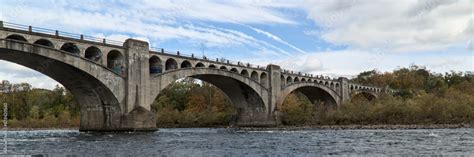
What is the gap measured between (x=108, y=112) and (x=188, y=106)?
64180mm

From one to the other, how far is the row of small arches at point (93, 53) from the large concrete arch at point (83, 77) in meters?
1.16

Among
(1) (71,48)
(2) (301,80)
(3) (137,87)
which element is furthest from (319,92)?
(1) (71,48)

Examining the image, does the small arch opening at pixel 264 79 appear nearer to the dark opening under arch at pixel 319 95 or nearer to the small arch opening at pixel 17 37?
the dark opening under arch at pixel 319 95

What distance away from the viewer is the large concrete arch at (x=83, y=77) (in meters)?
53.1

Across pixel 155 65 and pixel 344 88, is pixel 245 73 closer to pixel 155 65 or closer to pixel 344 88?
pixel 155 65

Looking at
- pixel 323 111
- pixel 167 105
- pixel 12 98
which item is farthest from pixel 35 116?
pixel 323 111

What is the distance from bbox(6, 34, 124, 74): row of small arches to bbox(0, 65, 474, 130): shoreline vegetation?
32.7m

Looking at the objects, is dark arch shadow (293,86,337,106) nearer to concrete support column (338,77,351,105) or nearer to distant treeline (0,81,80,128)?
concrete support column (338,77,351,105)

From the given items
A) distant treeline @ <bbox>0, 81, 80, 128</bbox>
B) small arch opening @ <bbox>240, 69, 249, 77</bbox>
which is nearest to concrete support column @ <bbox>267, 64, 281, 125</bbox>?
small arch opening @ <bbox>240, 69, 249, 77</bbox>

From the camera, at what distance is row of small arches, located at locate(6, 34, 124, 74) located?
5481cm

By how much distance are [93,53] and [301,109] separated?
50.7 m

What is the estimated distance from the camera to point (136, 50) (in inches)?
2635

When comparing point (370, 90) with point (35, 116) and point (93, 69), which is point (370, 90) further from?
point (93, 69)

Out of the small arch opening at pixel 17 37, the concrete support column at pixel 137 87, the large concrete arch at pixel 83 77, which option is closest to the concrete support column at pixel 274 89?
the concrete support column at pixel 137 87
